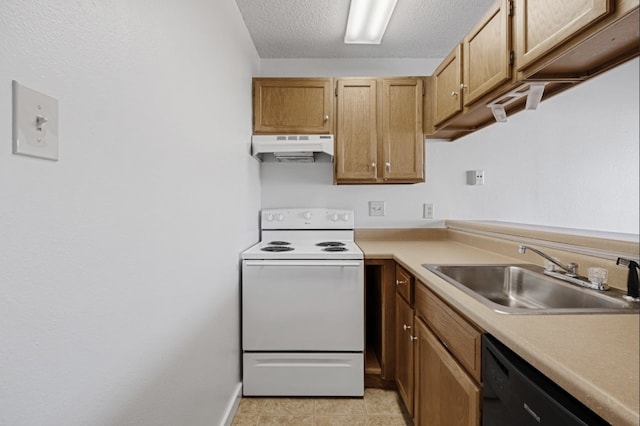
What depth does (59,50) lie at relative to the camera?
1.94 ft

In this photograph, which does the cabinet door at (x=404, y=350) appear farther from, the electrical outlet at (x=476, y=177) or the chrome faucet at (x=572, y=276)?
the electrical outlet at (x=476, y=177)

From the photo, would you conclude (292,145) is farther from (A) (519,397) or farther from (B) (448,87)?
(A) (519,397)

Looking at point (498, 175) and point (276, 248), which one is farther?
point (498, 175)

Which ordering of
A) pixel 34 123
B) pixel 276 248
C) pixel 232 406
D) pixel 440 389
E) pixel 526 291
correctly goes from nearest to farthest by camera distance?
pixel 34 123 → pixel 440 389 → pixel 526 291 → pixel 232 406 → pixel 276 248

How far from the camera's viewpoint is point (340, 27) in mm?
2143

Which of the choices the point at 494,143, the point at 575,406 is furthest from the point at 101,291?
the point at 494,143

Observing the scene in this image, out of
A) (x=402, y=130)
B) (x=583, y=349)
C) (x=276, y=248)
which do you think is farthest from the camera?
(x=402, y=130)

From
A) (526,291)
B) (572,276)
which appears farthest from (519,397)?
(526,291)

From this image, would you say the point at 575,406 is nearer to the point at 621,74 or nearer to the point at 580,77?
the point at 580,77

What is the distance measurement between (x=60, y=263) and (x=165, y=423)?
2.33 feet

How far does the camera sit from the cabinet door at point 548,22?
0.95 meters

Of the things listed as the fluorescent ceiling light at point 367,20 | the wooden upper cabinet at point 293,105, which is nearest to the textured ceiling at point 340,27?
the fluorescent ceiling light at point 367,20

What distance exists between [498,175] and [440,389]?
197cm

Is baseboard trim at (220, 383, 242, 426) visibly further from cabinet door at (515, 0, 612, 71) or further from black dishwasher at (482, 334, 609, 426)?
cabinet door at (515, 0, 612, 71)
